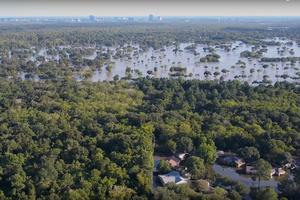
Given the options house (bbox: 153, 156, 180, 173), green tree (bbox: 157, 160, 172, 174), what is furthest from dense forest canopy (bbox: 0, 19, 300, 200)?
house (bbox: 153, 156, 180, 173)

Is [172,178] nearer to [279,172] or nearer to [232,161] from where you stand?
[232,161]

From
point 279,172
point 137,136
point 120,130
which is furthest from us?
point 120,130

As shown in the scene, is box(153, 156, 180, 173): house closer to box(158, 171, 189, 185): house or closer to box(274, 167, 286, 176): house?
box(158, 171, 189, 185): house

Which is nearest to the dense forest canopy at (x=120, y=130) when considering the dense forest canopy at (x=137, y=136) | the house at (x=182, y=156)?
the dense forest canopy at (x=137, y=136)

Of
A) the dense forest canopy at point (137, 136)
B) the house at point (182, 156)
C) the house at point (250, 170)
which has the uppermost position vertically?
the dense forest canopy at point (137, 136)

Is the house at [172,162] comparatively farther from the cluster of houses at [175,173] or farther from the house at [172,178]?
the house at [172,178]

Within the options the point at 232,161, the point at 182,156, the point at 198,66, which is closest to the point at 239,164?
the point at 232,161
